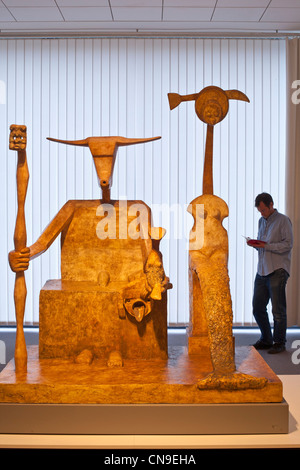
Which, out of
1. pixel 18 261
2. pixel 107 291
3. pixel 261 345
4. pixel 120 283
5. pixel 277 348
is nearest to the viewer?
pixel 18 261

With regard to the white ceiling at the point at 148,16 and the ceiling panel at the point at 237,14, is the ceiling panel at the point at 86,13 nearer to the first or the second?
the white ceiling at the point at 148,16

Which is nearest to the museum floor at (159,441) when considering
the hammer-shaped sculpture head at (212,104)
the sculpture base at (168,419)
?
Result: the sculpture base at (168,419)

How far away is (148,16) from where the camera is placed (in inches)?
229

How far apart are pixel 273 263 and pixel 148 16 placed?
2.58 meters

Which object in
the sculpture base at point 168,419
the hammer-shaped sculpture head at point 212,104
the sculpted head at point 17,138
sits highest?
the hammer-shaped sculpture head at point 212,104

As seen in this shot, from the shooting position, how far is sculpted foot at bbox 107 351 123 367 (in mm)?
2738

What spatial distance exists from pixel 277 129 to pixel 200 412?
4312 mm

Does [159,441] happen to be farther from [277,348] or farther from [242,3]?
[242,3]

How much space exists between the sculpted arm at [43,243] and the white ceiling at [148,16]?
313 centimetres

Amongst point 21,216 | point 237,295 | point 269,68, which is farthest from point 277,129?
point 21,216

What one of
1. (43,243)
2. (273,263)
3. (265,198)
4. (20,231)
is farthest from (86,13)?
(20,231)

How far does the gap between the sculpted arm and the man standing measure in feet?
8.24

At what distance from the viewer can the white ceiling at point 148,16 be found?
5.51 m

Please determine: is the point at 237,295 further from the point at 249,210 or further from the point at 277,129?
the point at 277,129
